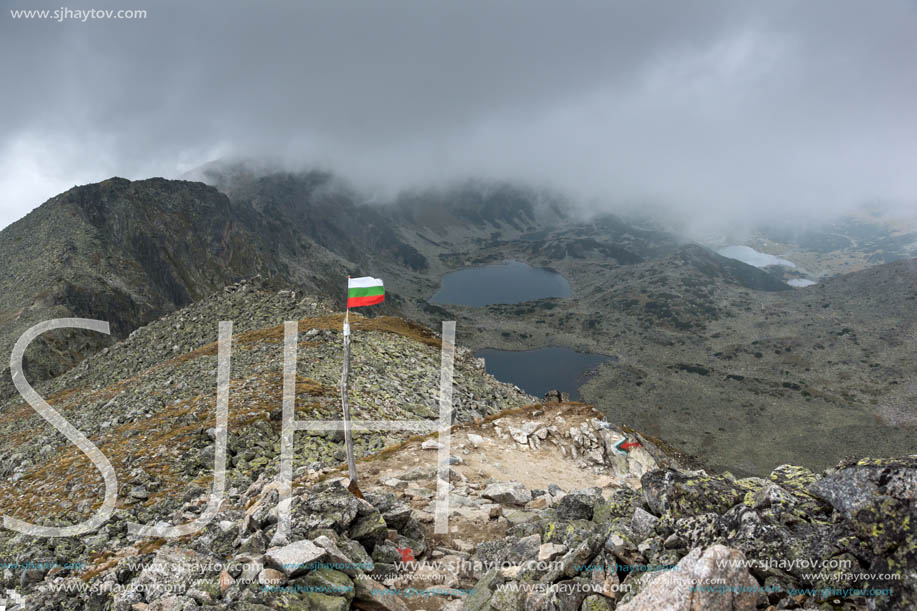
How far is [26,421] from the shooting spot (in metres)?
34.2

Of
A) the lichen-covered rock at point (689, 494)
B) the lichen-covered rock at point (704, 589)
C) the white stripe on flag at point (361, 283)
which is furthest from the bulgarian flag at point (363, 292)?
the lichen-covered rock at point (704, 589)

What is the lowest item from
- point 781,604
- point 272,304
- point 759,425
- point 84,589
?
point 759,425

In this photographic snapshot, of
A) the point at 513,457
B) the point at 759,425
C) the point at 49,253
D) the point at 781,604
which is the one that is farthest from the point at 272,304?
the point at 759,425

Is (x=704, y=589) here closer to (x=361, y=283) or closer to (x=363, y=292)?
(x=363, y=292)

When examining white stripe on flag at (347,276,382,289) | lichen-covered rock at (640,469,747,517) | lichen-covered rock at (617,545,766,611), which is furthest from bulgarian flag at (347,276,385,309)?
lichen-covered rock at (617,545,766,611)

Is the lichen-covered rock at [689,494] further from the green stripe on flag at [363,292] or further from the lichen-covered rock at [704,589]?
the green stripe on flag at [363,292]

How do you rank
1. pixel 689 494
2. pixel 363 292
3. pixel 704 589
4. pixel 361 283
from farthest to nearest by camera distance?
pixel 361 283
pixel 363 292
pixel 689 494
pixel 704 589

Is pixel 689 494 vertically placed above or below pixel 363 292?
below

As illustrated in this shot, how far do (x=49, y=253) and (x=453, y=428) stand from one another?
349ft

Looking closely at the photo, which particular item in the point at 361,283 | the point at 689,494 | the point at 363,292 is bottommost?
the point at 689,494

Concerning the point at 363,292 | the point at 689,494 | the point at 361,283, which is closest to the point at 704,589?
the point at 689,494

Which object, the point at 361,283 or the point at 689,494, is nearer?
the point at 689,494

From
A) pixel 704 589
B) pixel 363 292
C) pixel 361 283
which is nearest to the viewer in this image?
pixel 704 589

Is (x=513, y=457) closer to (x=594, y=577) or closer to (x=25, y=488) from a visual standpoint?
(x=594, y=577)
